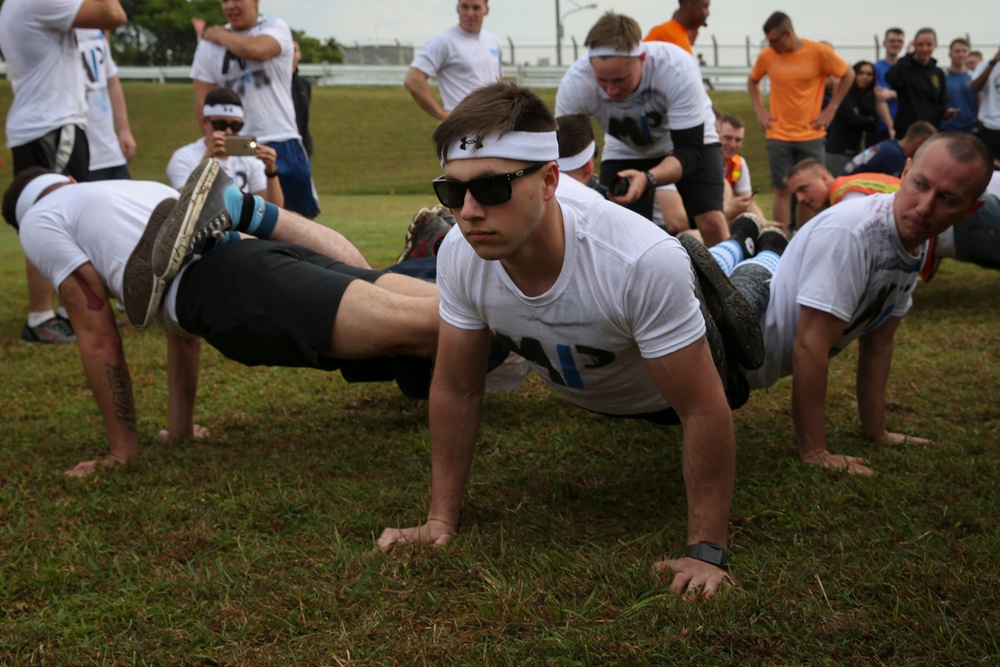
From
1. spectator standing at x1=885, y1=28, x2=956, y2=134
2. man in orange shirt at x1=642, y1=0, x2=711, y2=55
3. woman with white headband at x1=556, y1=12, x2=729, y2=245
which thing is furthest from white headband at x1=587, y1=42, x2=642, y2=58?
spectator standing at x1=885, y1=28, x2=956, y2=134

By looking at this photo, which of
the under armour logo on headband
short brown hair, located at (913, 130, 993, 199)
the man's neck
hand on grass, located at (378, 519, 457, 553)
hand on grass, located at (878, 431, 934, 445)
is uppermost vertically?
the under armour logo on headband

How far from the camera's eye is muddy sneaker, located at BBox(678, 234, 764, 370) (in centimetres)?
324

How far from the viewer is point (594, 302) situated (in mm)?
2758

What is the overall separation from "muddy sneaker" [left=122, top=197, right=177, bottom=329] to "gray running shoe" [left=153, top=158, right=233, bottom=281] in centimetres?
6

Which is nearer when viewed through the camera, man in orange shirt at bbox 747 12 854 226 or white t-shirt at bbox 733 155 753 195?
white t-shirt at bbox 733 155 753 195

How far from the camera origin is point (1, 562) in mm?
3197

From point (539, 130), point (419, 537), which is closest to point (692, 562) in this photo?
point (419, 537)

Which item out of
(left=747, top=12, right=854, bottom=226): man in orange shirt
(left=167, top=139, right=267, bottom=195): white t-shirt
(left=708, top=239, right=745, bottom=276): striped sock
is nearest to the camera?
(left=708, top=239, right=745, bottom=276): striped sock

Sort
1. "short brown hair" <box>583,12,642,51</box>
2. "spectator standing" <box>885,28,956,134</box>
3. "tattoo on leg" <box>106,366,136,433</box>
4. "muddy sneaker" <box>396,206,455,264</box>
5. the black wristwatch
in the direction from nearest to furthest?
the black wristwatch, "tattoo on leg" <box>106,366,136,433</box>, "muddy sneaker" <box>396,206,455,264</box>, "short brown hair" <box>583,12,642,51</box>, "spectator standing" <box>885,28,956,134</box>

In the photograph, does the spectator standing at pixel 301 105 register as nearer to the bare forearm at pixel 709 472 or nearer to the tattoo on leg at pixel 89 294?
the tattoo on leg at pixel 89 294

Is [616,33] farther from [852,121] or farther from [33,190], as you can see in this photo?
[852,121]

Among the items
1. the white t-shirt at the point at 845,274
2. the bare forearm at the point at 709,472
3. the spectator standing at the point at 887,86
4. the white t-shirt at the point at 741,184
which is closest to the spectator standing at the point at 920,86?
the spectator standing at the point at 887,86

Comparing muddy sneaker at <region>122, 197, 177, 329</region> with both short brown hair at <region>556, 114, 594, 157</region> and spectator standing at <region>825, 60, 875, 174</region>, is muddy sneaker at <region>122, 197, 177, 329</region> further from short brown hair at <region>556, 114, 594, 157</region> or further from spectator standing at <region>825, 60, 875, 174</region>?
spectator standing at <region>825, 60, 875, 174</region>

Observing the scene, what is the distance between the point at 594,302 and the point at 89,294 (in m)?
2.34
